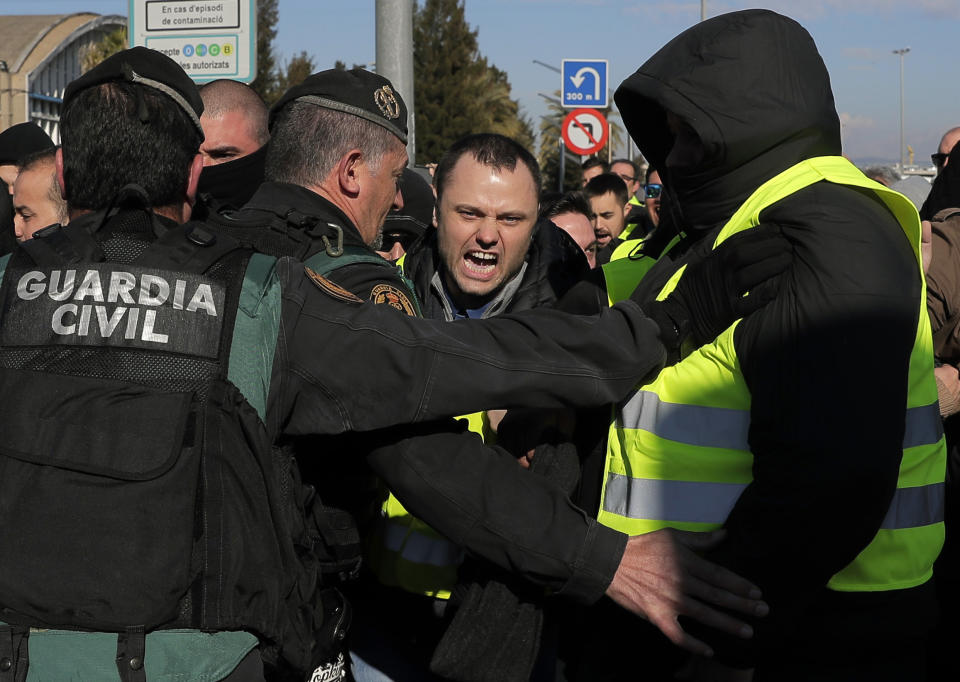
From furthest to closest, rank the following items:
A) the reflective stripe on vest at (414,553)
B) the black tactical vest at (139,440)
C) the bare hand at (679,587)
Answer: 1. the reflective stripe on vest at (414,553)
2. the bare hand at (679,587)
3. the black tactical vest at (139,440)

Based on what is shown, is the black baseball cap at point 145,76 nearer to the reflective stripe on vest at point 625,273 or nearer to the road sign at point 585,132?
the reflective stripe on vest at point 625,273

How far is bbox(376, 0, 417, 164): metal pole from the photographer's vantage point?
6258 millimetres

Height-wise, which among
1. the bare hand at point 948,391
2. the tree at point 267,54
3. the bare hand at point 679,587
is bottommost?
the bare hand at point 679,587

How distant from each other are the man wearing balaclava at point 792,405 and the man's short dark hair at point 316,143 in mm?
845

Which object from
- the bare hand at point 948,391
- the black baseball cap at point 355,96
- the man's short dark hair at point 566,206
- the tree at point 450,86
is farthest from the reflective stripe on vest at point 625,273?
the tree at point 450,86

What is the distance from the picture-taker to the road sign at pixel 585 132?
13.6 meters

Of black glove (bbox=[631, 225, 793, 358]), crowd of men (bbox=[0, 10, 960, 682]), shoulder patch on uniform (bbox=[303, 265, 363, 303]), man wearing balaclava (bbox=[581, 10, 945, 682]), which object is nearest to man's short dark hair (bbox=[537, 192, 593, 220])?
crowd of men (bbox=[0, 10, 960, 682])

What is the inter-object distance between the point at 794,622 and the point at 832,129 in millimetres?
1070

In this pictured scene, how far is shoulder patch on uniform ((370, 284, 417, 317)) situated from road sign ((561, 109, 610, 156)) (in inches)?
453

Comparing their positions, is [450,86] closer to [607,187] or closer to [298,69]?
[298,69]

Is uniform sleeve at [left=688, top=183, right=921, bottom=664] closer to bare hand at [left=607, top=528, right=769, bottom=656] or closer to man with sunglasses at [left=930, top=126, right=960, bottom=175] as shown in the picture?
bare hand at [left=607, top=528, right=769, bottom=656]

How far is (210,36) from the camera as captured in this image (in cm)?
633

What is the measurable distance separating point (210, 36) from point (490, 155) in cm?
331

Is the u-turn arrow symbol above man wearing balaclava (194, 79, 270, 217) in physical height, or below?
above
